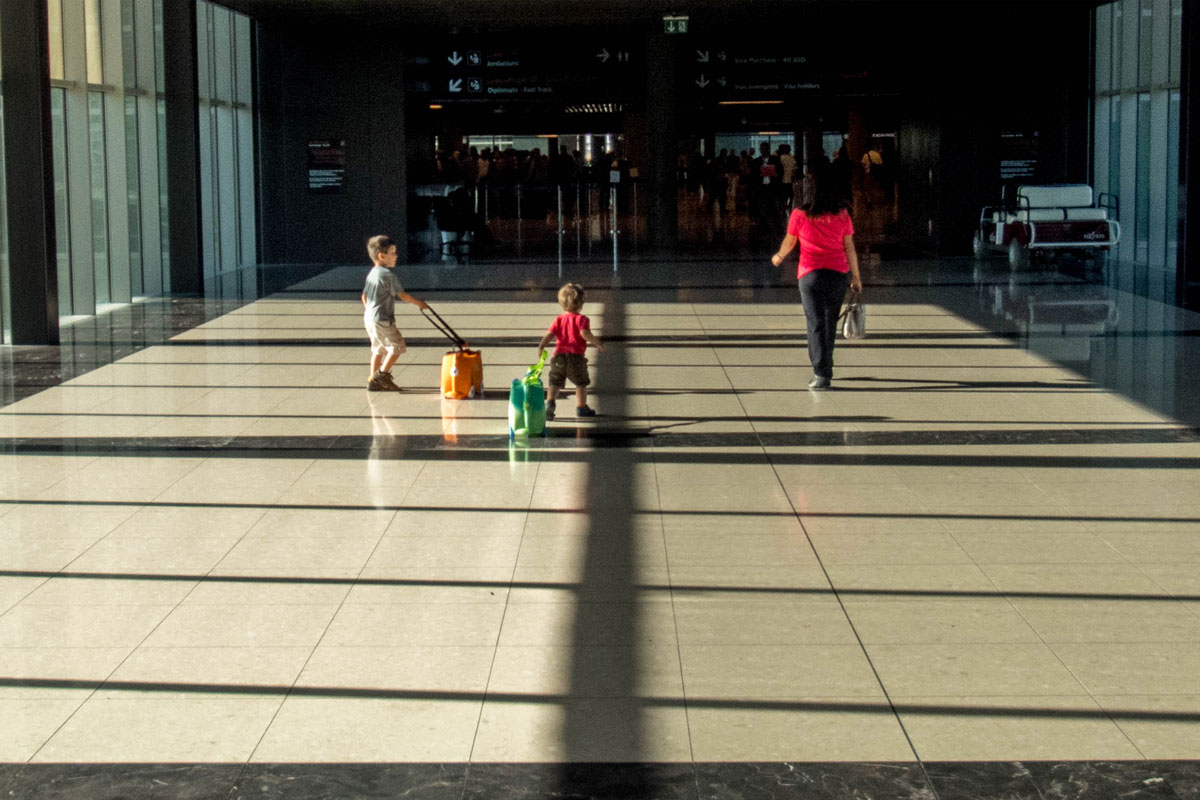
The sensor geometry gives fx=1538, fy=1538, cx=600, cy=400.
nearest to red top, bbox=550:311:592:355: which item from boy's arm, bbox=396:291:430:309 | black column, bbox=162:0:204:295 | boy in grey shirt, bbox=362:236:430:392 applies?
boy's arm, bbox=396:291:430:309

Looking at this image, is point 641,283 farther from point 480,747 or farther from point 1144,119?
point 480,747

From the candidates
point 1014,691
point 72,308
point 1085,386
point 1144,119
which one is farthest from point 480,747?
point 1144,119

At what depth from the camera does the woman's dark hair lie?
442 inches

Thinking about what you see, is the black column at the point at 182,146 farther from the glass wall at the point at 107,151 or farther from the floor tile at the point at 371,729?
the floor tile at the point at 371,729

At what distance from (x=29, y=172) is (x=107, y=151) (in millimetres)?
5188

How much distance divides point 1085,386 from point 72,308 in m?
11.9

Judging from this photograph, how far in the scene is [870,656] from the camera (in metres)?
5.26

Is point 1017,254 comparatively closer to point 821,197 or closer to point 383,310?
point 821,197

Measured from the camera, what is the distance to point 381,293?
11438 millimetres

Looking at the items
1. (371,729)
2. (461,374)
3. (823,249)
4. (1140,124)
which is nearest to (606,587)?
(371,729)

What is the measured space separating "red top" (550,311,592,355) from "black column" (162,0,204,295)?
39.6 feet

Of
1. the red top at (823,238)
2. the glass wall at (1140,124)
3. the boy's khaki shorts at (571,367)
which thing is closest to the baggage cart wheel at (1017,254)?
the glass wall at (1140,124)

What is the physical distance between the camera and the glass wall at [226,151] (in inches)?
916

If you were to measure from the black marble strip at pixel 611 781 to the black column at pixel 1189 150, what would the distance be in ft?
52.8
